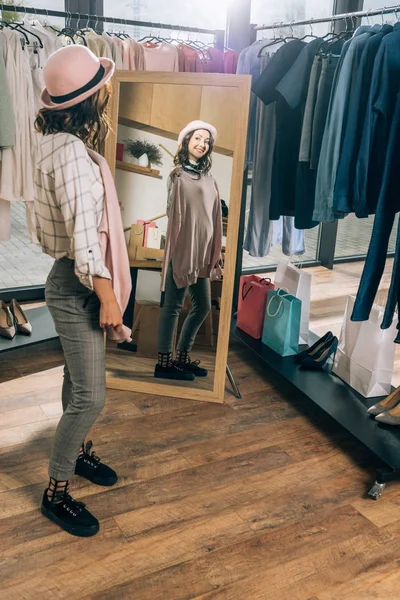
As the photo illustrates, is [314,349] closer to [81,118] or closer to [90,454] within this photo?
[90,454]

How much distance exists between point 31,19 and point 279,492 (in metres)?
3.10

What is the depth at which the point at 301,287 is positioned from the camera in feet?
11.1

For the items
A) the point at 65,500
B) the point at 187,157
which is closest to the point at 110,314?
the point at 65,500

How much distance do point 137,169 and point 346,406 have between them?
4.68ft

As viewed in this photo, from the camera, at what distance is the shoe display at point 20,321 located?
3.22 meters

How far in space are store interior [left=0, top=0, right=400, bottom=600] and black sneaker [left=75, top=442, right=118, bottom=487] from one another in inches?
1.2

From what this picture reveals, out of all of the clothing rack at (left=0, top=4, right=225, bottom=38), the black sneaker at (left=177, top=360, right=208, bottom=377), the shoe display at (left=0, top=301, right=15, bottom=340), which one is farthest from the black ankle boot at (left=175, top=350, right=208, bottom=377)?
the clothing rack at (left=0, top=4, right=225, bottom=38)

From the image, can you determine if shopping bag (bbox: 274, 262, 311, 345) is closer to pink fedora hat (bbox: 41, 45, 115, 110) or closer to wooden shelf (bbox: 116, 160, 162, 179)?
wooden shelf (bbox: 116, 160, 162, 179)

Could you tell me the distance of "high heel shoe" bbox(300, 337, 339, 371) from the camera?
3055mm

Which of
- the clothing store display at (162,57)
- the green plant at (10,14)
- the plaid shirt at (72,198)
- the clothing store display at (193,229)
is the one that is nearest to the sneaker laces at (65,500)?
the plaid shirt at (72,198)

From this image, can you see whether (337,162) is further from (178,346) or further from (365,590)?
(365,590)

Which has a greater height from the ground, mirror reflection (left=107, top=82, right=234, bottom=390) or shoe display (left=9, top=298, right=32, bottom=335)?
mirror reflection (left=107, top=82, right=234, bottom=390)

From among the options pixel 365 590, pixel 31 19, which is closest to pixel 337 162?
pixel 365 590

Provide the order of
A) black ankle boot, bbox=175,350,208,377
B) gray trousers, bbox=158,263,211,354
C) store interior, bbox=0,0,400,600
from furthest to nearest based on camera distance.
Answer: black ankle boot, bbox=175,350,208,377 → gray trousers, bbox=158,263,211,354 → store interior, bbox=0,0,400,600
